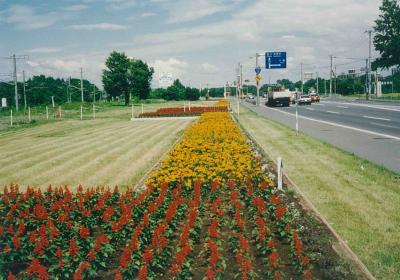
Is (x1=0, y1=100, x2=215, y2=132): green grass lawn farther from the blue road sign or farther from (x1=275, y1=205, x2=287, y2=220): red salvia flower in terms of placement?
(x1=275, y1=205, x2=287, y2=220): red salvia flower

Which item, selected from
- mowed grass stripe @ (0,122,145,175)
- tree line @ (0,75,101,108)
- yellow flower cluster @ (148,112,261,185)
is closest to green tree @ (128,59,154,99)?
tree line @ (0,75,101,108)

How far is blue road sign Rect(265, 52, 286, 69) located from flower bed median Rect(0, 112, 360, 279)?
107 ft

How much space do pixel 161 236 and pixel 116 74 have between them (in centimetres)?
9019

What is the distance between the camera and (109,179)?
515 inches

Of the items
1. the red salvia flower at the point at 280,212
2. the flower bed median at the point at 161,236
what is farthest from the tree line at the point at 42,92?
the red salvia flower at the point at 280,212

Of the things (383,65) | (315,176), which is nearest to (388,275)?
(315,176)

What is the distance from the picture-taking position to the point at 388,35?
85438 millimetres

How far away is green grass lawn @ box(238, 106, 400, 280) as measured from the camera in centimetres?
665

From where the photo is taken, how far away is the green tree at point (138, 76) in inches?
3807

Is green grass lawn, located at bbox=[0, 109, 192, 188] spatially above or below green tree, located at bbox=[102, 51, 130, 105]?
below

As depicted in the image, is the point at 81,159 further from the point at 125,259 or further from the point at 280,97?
the point at 280,97

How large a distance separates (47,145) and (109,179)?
9.52m

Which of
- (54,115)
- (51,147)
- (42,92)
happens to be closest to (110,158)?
(51,147)

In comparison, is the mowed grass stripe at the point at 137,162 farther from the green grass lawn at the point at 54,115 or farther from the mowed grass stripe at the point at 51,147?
the green grass lawn at the point at 54,115
